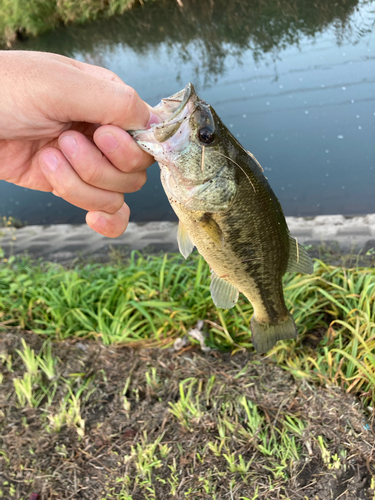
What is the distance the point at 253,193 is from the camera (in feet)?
4.58

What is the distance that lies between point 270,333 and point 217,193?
927 millimetres

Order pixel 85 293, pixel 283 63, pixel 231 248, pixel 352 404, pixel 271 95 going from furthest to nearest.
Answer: pixel 283 63 < pixel 271 95 < pixel 85 293 < pixel 352 404 < pixel 231 248

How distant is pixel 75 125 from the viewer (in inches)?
61.2

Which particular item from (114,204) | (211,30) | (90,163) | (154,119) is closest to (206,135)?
(154,119)

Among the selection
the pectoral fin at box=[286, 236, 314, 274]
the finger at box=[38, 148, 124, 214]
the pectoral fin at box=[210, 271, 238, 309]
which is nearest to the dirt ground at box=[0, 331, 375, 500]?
the pectoral fin at box=[210, 271, 238, 309]

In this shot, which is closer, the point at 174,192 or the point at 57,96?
the point at 57,96

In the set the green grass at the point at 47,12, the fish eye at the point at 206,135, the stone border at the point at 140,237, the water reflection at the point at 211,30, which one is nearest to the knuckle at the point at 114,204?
the fish eye at the point at 206,135

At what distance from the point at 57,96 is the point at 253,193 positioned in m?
0.84

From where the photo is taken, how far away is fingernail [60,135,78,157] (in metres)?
1.43

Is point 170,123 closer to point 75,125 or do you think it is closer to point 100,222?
point 75,125

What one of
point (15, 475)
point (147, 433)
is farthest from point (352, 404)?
point (15, 475)

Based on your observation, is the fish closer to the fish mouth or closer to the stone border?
the fish mouth

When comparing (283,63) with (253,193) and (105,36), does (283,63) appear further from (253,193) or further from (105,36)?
(105,36)

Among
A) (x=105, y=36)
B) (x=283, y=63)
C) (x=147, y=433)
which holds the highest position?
(x=105, y=36)
